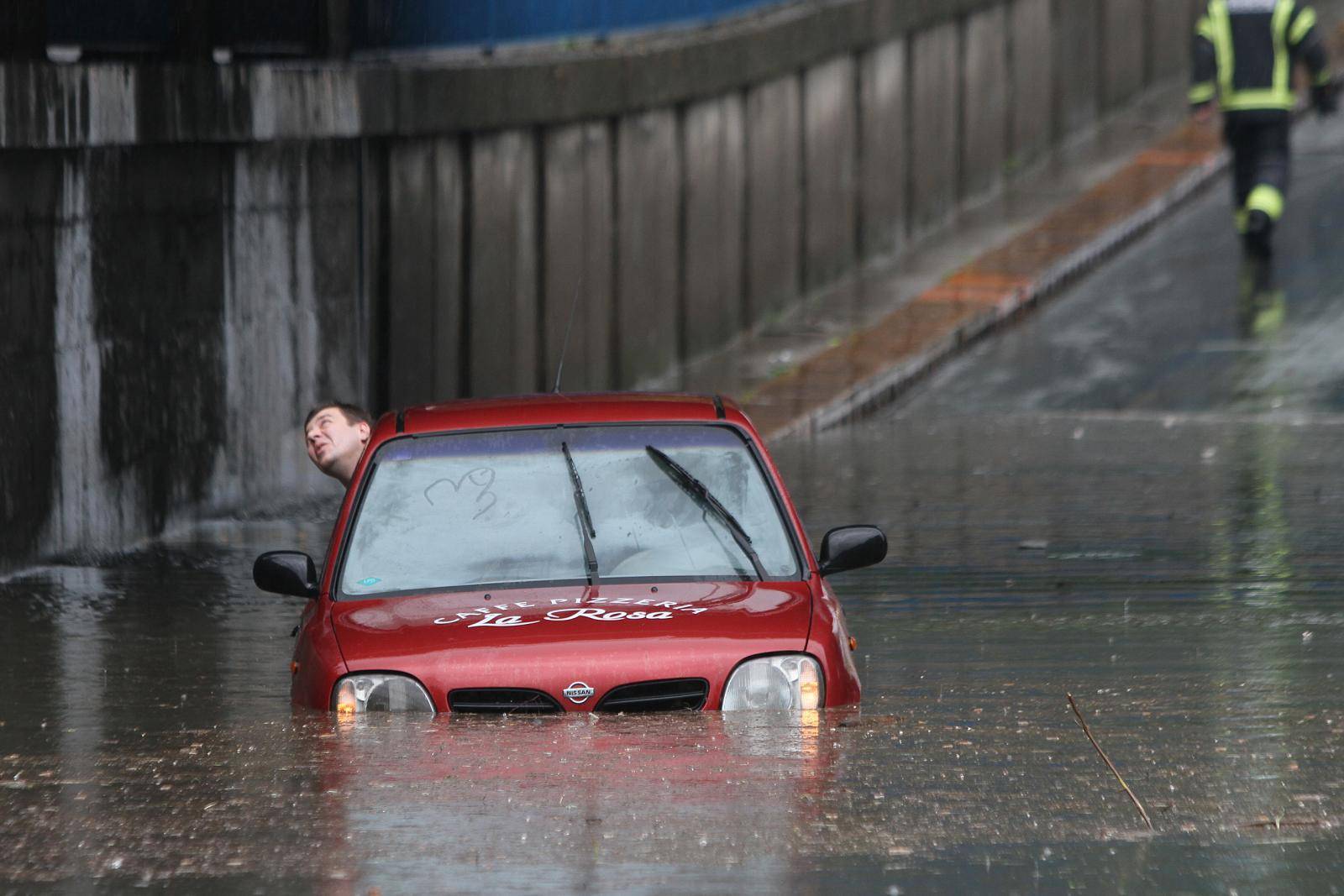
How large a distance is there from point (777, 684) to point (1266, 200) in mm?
13451

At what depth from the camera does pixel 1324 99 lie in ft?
68.5

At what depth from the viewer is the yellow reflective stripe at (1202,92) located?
63.9 ft

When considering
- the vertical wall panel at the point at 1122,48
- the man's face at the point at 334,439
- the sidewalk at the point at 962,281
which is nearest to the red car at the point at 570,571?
the man's face at the point at 334,439

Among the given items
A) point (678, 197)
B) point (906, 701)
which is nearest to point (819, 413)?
point (678, 197)

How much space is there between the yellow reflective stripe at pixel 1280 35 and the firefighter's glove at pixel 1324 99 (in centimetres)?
115

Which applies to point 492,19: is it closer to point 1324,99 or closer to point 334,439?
point 334,439

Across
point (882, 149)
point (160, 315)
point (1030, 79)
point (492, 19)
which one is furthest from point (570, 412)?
point (1030, 79)

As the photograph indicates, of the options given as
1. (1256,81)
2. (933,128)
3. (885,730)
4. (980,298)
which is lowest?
(980,298)

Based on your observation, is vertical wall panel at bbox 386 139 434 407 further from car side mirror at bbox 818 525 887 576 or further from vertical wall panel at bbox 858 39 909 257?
car side mirror at bbox 818 525 887 576

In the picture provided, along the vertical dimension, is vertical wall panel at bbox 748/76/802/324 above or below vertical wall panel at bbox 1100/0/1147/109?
below

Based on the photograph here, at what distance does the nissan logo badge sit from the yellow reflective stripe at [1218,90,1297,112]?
13926 mm

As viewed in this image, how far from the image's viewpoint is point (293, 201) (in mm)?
14078

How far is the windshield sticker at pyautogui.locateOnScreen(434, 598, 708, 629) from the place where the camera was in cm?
689

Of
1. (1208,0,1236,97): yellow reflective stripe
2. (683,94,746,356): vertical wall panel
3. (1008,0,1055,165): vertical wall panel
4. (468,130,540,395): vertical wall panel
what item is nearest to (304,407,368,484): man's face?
(468,130,540,395): vertical wall panel
